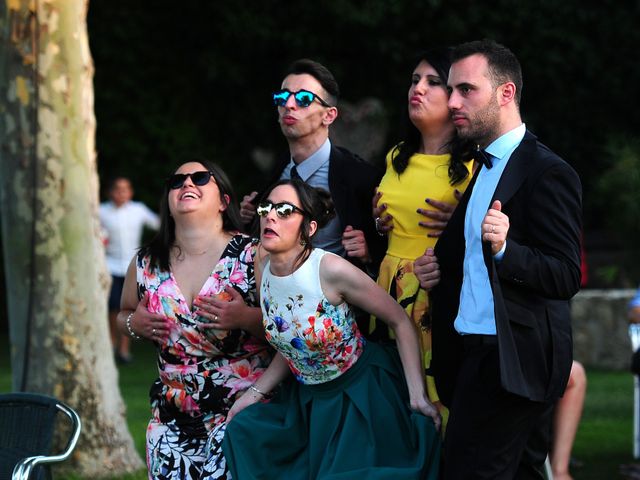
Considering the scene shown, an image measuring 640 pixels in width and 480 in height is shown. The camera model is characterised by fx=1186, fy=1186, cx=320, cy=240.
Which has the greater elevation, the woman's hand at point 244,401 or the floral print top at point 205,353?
the floral print top at point 205,353

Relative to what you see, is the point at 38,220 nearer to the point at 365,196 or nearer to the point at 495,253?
the point at 365,196

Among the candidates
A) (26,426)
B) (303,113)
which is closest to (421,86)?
(303,113)

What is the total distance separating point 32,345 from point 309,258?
3179 millimetres

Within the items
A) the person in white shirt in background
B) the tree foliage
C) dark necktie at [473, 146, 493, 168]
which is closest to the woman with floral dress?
dark necktie at [473, 146, 493, 168]

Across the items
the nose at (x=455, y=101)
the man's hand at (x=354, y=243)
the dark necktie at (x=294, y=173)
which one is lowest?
the man's hand at (x=354, y=243)

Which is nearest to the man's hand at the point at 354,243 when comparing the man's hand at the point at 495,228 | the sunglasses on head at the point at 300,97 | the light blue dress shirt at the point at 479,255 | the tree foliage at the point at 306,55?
the sunglasses on head at the point at 300,97

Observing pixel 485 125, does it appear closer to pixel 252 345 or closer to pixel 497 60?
pixel 497 60

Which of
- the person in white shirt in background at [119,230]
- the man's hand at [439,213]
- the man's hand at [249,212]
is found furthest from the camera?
the person in white shirt in background at [119,230]

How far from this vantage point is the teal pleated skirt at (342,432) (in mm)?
4152

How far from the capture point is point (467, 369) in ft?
12.7

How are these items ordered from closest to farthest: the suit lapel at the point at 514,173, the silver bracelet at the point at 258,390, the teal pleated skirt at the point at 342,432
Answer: the suit lapel at the point at 514,173, the teal pleated skirt at the point at 342,432, the silver bracelet at the point at 258,390

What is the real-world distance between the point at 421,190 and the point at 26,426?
187 cm

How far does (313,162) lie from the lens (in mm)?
4805

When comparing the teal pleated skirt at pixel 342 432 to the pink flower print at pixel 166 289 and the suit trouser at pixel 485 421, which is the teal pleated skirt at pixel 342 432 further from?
the pink flower print at pixel 166 289
